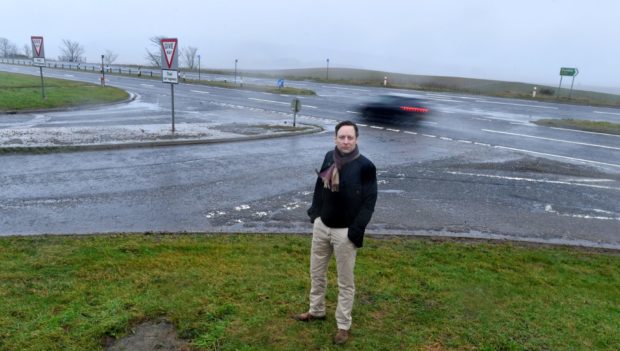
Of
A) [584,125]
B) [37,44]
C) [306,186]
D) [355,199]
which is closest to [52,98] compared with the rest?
[37,44]

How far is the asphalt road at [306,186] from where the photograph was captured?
7.43 meters

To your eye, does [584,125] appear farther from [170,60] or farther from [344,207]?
[344,207]

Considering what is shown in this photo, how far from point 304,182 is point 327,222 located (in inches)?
238

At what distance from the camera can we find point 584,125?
20.8 m

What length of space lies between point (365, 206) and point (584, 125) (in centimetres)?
2073

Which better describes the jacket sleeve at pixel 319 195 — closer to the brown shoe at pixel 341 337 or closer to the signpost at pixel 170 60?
the brown shoe at pixel 341 337

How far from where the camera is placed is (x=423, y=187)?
9945mm

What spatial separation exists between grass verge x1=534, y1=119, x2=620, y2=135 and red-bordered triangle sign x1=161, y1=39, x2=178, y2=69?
16.4 metres

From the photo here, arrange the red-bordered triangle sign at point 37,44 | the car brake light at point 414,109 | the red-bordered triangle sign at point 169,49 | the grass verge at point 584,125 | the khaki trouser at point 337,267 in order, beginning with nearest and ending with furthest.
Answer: the khaki trouser at point 337,267
the red-bordered triangle sign at point 169,49
the grass verge at point 584,125
the red-bordered triangle sign at point 37,44
the car brake light at point 414,109

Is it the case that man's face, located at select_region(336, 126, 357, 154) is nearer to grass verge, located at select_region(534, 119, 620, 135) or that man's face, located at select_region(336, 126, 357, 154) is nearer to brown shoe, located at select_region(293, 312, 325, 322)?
brown shoe, located at select_region(293, 312, 325, 322)

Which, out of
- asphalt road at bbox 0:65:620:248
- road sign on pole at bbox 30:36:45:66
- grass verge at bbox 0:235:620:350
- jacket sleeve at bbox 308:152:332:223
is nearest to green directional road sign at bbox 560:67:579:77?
asphalt road at bbox 0:65:620:248

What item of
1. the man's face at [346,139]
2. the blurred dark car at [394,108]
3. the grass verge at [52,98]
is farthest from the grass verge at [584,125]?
the grass verge at [52,98]

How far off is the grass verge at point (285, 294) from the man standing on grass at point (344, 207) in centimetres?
46

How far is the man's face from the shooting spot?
3777 mm
